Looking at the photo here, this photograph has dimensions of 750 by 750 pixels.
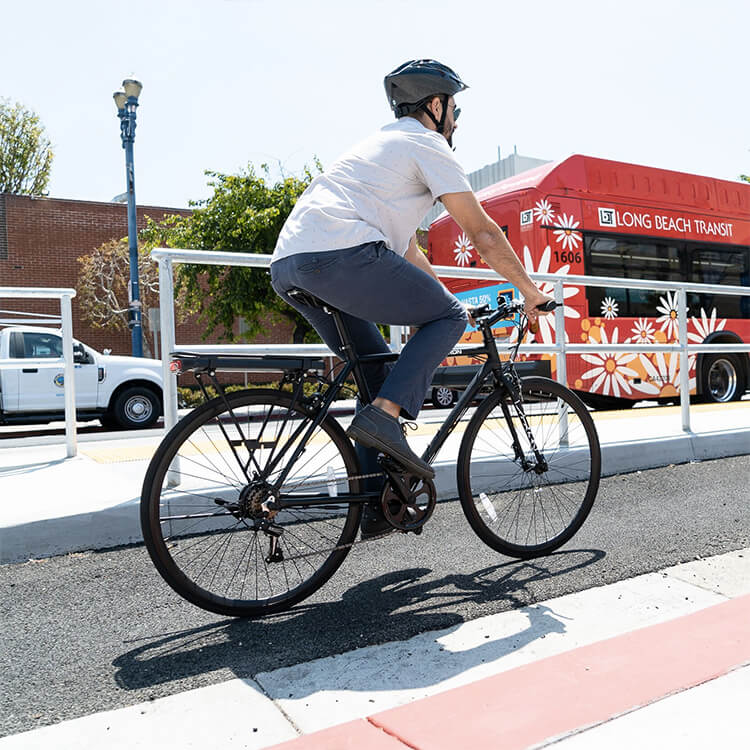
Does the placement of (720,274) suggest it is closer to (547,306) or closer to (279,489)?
(547,306)

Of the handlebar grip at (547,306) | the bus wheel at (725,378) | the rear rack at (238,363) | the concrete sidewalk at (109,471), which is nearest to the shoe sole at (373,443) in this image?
the rear rack at (238,363)

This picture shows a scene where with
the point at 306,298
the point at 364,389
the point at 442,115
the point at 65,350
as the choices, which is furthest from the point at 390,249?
the point at 65,350

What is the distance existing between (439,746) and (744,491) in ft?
11.7

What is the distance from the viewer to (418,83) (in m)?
2.85

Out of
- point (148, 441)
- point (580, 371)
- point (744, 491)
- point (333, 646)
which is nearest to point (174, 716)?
point (333, 646)

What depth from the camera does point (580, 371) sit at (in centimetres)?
1002

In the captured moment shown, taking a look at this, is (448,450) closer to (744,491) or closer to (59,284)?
(744,491)

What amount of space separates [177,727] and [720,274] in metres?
12.4

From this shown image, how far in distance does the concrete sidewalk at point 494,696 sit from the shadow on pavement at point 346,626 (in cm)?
7

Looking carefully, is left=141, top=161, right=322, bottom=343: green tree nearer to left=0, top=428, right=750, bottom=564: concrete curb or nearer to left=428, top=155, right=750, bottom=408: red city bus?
left=428, top=155, right=750, bottom=408: red city bus

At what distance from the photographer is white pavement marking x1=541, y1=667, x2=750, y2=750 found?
1.71 m

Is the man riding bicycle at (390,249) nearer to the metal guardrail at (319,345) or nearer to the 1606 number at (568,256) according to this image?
the metal guardrail at (319,345)

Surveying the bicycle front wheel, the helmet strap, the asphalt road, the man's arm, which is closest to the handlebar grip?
the man's arm

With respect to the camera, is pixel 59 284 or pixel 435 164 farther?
pixel 59 284
